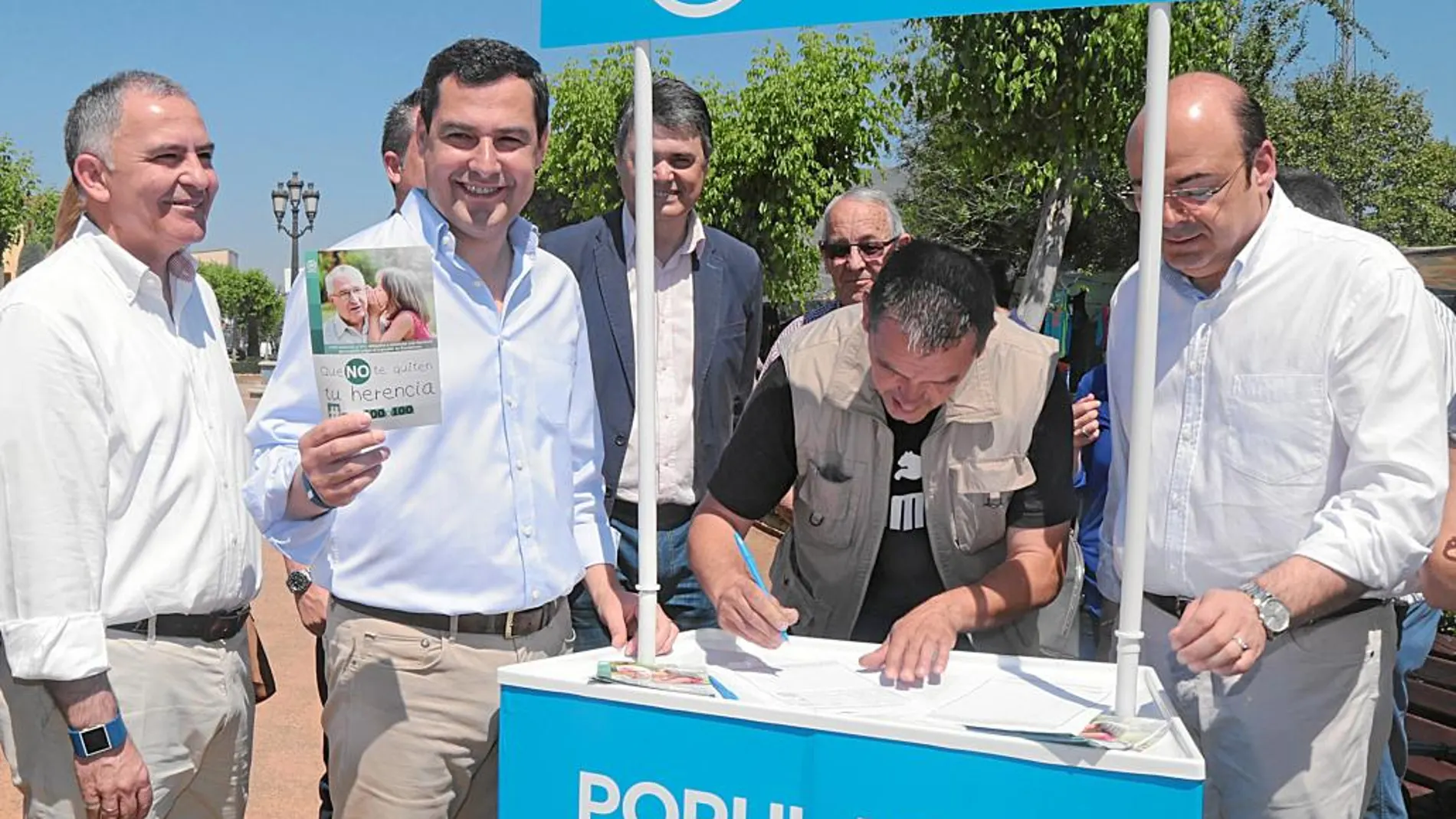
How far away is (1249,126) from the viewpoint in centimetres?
225

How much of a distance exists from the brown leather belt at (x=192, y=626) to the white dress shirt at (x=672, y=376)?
1.16m

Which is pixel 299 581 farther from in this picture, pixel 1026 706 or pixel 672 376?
pixel 1026 706

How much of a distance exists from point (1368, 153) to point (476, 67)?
22.8m

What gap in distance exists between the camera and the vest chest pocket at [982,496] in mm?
2492

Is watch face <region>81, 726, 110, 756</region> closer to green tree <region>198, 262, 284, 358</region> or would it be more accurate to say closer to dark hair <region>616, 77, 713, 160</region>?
dark hair <region>616, 77, 713, 160</region>

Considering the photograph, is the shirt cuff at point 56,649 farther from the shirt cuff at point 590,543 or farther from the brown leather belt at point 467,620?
the shirt cuff at point 590,543

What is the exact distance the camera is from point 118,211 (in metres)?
2.42

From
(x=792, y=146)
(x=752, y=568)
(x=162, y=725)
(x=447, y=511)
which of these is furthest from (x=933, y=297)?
(x=792, y=146)

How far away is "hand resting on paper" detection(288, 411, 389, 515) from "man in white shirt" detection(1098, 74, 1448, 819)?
1327 mm

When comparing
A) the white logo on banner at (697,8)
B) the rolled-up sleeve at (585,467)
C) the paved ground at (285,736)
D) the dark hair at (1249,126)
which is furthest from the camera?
the paved ground at (285,736)

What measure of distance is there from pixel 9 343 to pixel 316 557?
0.65 m

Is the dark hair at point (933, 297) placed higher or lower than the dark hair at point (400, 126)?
lower

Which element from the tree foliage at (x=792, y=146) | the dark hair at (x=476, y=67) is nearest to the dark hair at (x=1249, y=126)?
the dark hair at (x=476, y=67)

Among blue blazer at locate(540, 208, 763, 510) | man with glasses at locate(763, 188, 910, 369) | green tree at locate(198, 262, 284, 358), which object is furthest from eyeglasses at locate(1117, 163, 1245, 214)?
green tree at locate(198, 262, 284, 358)
